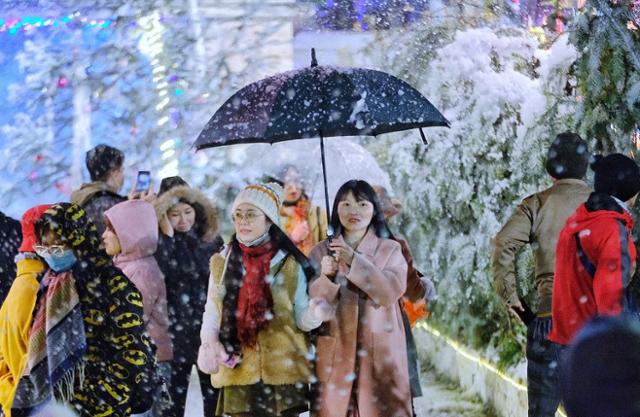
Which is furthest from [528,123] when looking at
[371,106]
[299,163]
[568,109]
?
[299,163]

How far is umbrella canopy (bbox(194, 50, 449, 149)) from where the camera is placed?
6.46m

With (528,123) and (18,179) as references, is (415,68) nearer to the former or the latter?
(528,123)

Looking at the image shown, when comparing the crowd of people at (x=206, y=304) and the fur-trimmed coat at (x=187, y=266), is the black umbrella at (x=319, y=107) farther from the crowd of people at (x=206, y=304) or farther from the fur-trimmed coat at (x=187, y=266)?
the fur-trimmed coat at (x=187, y=266)

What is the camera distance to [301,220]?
9.46 m

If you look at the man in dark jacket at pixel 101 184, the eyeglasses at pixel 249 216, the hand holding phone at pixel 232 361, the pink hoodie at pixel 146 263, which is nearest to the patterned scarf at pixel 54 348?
the hand holding phone at pixel 232 361

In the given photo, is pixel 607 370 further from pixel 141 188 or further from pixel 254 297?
pixel 141 188

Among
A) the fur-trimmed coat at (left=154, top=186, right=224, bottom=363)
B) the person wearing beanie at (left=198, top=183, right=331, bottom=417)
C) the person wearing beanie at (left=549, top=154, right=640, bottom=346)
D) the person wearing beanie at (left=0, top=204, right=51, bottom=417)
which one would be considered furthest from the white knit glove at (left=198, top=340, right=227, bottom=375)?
the person wearing beanie at (left=549, top=154, right=640, bottom=346)

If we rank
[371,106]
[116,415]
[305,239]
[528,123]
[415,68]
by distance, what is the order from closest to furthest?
[116,415], [371,106], [528,123], [305,239], [415,68]

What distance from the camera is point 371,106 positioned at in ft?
21.4

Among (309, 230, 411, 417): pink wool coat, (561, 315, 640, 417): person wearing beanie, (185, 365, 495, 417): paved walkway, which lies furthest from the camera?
(185, 365, 495, 417): paved walkway

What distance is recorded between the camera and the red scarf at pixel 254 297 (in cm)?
601

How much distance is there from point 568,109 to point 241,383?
3.01m

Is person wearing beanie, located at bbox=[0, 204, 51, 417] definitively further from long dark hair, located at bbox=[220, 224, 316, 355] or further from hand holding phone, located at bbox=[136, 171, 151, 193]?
hand holding phone, located at bbox=[136, 171, 151, 193]

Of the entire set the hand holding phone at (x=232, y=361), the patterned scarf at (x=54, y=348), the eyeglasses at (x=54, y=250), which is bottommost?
the hand holding phone at (x=232, y=361)
